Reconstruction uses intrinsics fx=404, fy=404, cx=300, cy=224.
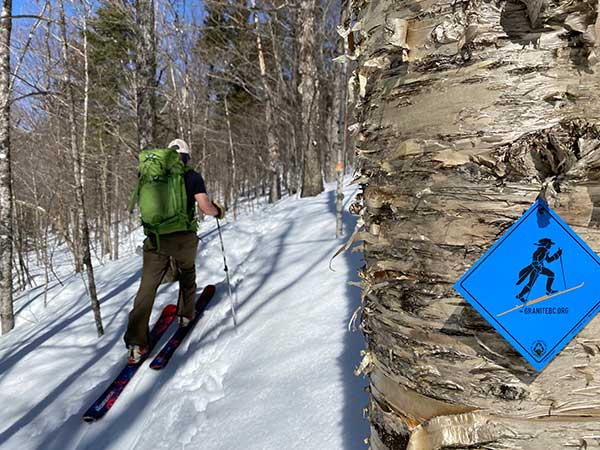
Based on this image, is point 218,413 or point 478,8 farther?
point 218,413

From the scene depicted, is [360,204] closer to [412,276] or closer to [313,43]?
[412,276]

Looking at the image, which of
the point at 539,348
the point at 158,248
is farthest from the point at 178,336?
the point at 539,348

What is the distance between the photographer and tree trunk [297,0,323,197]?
31.2 ft

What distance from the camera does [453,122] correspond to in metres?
0.67

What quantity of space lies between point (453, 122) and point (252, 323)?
353 centimetres

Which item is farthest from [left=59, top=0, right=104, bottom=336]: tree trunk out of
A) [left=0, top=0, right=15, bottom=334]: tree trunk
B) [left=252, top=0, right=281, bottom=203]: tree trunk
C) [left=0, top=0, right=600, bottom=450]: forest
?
[left=252, top=0, right=281, bottom=203]: tree trunk

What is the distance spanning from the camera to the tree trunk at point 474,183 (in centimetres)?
62

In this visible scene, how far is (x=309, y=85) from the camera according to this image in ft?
33.1

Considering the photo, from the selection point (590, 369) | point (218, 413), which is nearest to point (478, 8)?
point (590, 369)

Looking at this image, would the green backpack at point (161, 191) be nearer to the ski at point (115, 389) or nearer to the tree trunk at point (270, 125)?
the ski at point (115, 389)

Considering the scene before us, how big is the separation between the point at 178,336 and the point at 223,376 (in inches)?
41.3

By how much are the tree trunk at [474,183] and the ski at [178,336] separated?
3.26 meters

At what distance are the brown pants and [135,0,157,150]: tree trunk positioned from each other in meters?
2.46

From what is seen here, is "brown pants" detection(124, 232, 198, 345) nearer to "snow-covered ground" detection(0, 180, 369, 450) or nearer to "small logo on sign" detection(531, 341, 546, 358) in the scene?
"snow-covered ground" detection(0, 180, 369, 450)
